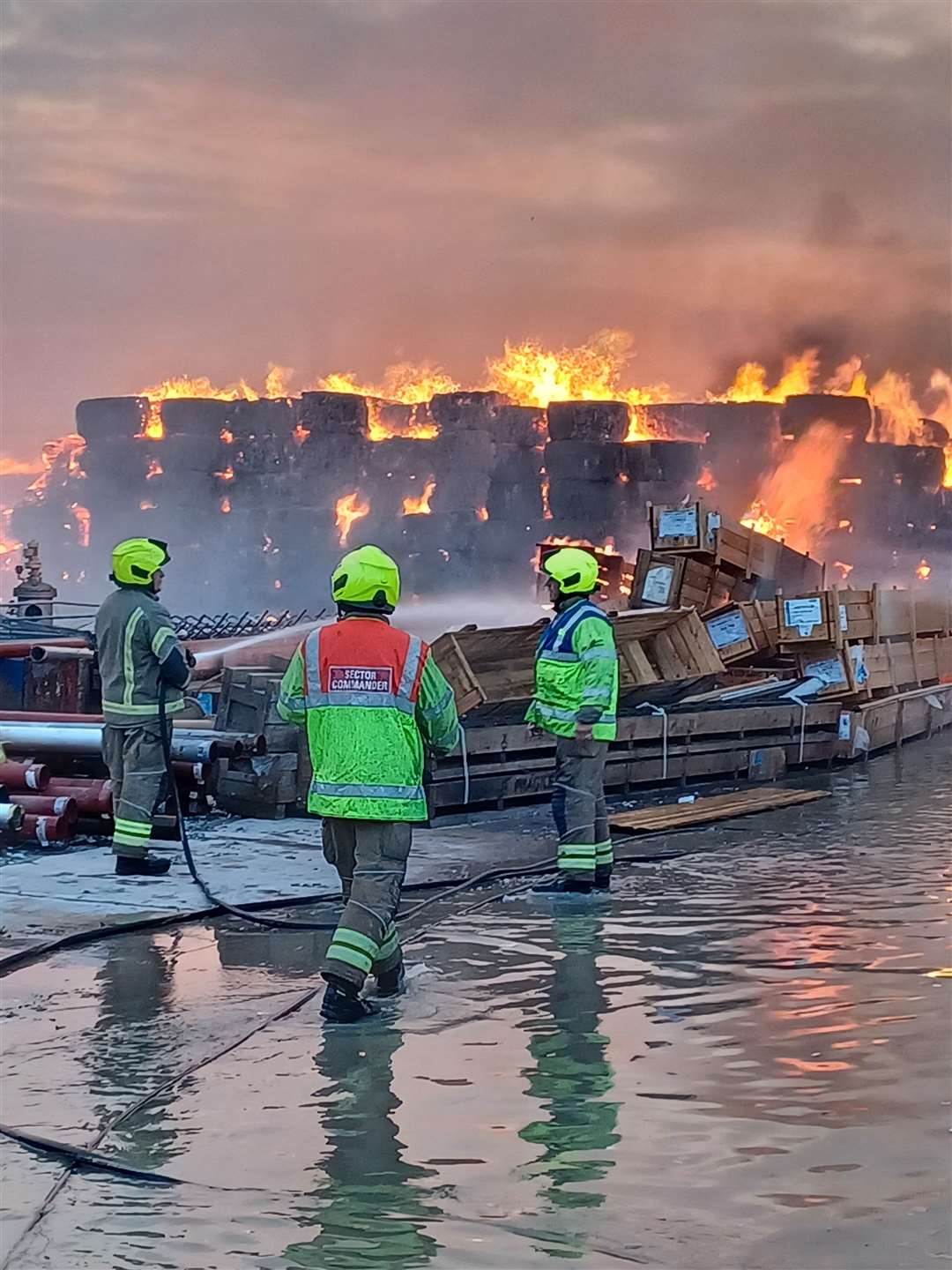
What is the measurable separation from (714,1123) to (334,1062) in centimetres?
136

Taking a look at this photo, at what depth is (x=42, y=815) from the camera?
909cm

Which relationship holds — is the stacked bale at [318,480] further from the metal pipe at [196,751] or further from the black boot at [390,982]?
the black boot at [390,982]

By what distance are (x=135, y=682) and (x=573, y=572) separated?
2572 millimetres

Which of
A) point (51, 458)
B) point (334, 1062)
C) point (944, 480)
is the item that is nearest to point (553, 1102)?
point (334, 1062)

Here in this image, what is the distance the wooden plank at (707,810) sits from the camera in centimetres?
1037

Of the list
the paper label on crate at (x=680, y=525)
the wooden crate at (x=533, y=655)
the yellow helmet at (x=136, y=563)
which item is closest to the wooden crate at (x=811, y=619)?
the paper label on crate at (x=680, y=525)

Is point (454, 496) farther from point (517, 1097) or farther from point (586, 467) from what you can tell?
point (517, 1097)

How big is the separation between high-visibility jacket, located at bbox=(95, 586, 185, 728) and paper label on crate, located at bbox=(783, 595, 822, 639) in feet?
24.6

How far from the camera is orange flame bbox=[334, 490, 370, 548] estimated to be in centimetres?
6781

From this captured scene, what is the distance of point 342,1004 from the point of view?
5438 mm

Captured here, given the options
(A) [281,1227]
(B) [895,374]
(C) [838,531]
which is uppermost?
(B) [895,374]

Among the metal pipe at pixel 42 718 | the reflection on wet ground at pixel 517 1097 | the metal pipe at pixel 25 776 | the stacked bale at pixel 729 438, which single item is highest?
the stacked bale at pixel 729 438

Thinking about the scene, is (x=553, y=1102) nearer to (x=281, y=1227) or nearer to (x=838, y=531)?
(x=281, y=1227)

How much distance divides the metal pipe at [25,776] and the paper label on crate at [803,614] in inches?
302
